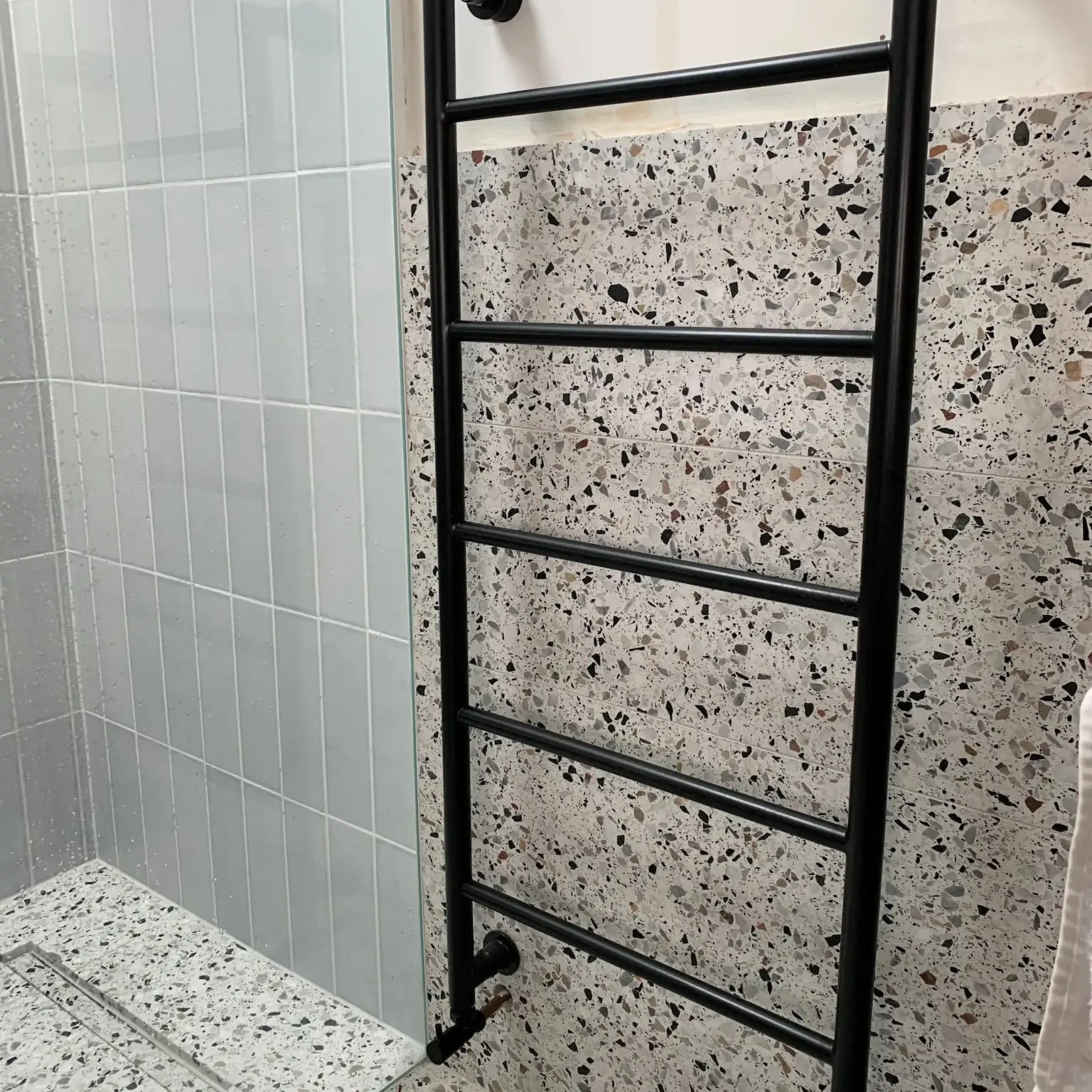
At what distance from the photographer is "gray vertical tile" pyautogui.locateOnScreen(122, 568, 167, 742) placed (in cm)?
147

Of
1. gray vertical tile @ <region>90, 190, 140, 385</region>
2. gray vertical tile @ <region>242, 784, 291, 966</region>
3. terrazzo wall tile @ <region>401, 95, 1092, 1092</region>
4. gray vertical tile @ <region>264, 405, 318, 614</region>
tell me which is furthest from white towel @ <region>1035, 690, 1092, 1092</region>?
gray vertical tile @ <region>90, 190, 140, 385</region>

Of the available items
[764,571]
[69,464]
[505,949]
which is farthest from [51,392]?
[764,571]

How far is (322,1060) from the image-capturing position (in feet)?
4.11

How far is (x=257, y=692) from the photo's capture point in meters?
1.34

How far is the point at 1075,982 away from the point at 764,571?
1.36 feet

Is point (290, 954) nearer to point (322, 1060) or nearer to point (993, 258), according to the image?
point (322, 1060)

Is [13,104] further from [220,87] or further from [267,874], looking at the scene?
[267,874]

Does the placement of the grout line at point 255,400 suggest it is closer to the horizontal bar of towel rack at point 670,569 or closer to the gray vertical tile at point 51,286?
the gray vertical tile at point 51,286

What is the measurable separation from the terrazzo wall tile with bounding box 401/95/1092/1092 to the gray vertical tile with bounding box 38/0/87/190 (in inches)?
24.1

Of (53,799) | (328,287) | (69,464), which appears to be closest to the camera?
(328,287)

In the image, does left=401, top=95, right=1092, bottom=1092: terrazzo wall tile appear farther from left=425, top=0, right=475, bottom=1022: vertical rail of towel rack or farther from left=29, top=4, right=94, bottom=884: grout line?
left=29, top=4, right=94, bottom=884: grout line

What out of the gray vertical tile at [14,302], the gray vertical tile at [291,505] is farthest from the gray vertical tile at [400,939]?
the gray vertical tile at [14,302]

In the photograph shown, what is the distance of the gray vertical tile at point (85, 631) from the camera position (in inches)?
62.0

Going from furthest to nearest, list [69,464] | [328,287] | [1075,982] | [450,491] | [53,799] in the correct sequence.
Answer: [53,799] < [69,464] < [328,287] < [450,491] < [1075,982]
